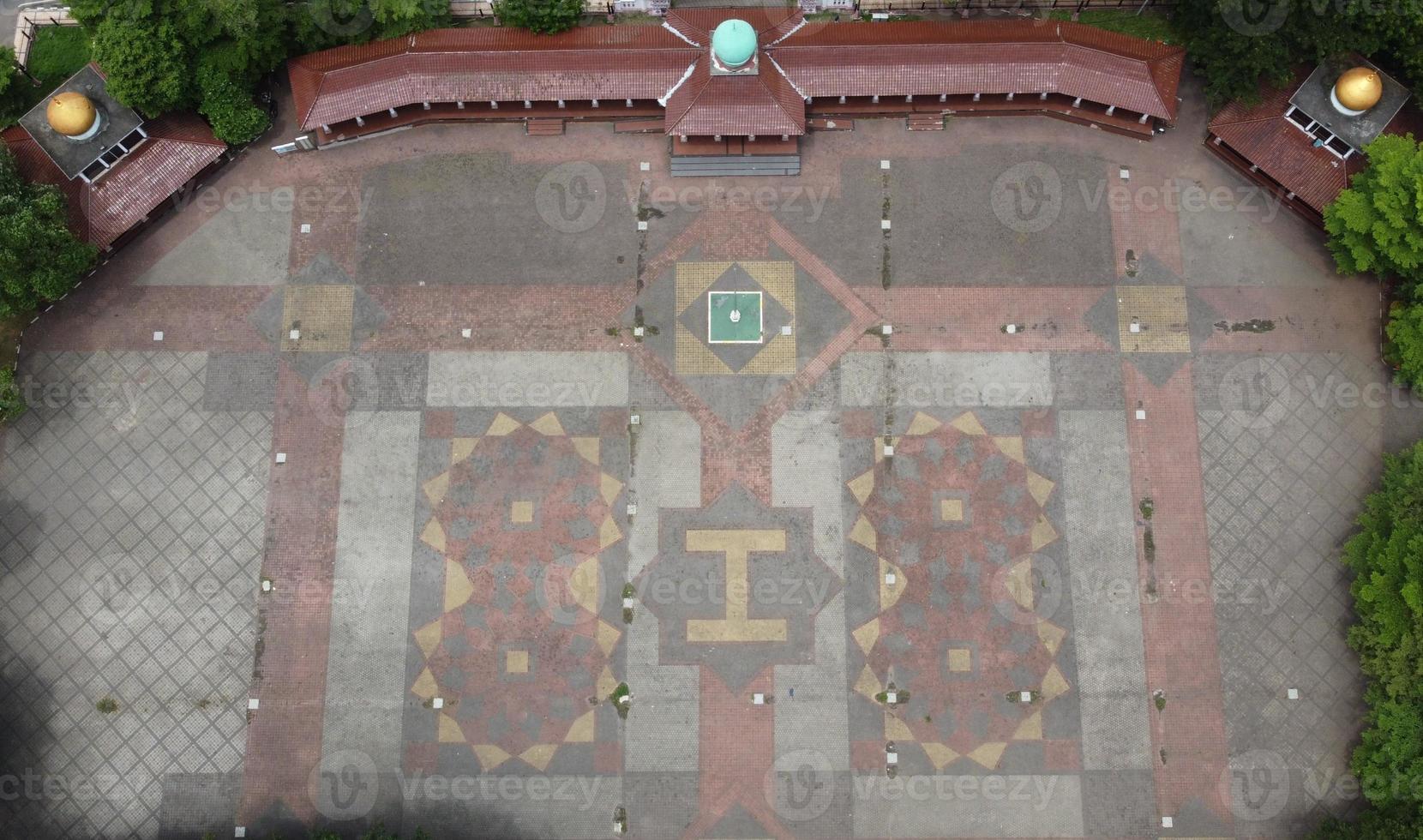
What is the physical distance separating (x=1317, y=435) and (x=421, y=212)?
113 feet

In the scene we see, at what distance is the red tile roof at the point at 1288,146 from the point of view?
31500 millimetres

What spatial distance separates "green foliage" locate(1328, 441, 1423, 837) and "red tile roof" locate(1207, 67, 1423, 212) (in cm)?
993

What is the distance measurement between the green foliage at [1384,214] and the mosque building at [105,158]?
4088 centimetres

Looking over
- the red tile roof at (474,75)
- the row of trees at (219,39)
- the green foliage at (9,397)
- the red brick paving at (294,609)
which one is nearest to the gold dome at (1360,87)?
the red tile roof at (474,75)

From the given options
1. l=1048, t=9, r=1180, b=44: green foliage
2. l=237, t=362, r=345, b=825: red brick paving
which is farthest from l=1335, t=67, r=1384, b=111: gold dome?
l=237, t=362, r=345, b=825: red brick paving

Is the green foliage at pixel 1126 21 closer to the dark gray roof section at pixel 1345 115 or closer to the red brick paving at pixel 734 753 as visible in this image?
Result: the dark gray roof section at pixel 1345 115

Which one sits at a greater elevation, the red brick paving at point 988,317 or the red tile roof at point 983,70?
the red tile roof at point 983,70

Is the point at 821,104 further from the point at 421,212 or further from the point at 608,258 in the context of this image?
the point at 421,212

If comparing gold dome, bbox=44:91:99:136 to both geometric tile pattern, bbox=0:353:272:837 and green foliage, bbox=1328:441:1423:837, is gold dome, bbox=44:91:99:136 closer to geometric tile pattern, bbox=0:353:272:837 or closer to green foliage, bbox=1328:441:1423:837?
geometric tile pattern, bbox=0:353:272:837

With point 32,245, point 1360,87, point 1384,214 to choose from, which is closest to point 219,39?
point 32,245

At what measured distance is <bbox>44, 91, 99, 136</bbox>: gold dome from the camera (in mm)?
30406

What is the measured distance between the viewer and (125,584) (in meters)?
30.9

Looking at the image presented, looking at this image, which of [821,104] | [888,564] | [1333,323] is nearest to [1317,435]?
[1333,323]

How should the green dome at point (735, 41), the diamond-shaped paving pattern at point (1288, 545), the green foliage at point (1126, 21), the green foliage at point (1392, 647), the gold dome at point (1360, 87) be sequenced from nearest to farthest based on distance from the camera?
the green foliage at point (1392, 647) < the diamond-shaped paving pattern at point (1288, 545) < the gold dome at point (1360, 87) < the green dome at point (735, 41) < the green foliage at point (1126, 21)
